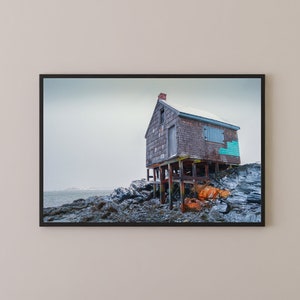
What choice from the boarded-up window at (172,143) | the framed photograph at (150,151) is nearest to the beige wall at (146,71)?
the framed photograph at (150,151)

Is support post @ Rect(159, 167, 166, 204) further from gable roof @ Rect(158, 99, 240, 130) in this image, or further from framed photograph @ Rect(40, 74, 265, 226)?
gable roof @ Rect(158, 99, 240, 130)

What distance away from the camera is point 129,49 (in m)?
2.08

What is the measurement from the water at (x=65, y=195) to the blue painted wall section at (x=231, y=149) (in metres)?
0.56

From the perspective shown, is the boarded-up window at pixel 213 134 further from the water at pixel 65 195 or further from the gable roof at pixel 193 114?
the water at pixel 65 195

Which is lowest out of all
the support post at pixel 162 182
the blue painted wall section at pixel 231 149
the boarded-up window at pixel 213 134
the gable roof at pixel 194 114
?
the support post at pixel 162 182

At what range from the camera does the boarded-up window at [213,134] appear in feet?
6.82

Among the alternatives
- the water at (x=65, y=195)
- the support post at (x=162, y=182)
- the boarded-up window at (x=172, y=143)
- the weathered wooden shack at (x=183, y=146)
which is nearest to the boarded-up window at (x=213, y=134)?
the weathered wooden shack at (x=183, y=146)

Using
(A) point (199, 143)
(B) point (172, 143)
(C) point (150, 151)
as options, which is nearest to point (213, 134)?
(A) point (199, 143)

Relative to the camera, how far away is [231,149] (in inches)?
81.7

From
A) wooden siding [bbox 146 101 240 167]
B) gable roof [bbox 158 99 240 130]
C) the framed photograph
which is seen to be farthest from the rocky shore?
gable roof [bbox 158 99 240 130]

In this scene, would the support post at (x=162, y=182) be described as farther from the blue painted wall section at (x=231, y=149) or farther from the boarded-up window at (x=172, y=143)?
the blue painted wall section at (x=231, y=149)

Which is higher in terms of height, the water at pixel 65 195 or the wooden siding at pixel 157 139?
the wooden siding at pixel 157 139

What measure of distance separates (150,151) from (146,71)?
37 cm
